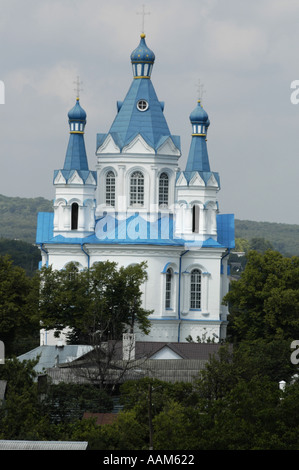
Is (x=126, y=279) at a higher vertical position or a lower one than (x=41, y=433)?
higher

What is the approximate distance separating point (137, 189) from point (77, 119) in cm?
402

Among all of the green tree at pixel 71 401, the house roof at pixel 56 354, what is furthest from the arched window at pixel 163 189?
the green tree at pixel 71 401

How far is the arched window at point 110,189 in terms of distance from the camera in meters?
61.9

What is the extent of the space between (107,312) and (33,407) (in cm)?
1691

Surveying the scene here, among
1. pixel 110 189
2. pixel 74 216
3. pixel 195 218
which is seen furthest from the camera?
pixel 110 189

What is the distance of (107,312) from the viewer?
55750mm

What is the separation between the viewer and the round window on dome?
61.9 m

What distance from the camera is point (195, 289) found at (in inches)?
2424

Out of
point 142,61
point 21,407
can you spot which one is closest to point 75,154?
point 142,61

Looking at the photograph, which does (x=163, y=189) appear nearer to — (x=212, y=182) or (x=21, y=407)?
(x=212, y=182)

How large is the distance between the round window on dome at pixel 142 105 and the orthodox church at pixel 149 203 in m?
0.04
